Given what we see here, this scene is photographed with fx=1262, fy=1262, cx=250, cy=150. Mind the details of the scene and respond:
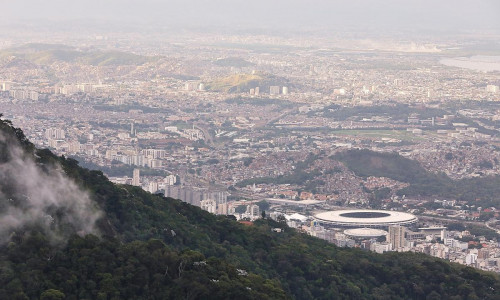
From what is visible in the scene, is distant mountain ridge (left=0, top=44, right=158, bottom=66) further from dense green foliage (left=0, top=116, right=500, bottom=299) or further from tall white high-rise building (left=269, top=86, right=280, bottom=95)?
dense green foliage (left=0, top=116, right=500, bottom=299)

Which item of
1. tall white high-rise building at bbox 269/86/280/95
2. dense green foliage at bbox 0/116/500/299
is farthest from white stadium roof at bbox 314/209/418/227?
tall white high-rise building at bbox 269/86/280/95

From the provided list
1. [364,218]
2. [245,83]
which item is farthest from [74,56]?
[364,218]

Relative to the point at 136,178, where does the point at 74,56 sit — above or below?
below

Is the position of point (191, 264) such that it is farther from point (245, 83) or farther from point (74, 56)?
point (74, 56)

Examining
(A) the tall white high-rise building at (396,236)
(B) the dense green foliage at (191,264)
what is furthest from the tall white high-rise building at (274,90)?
(B) the dense green foliage at (191,264)

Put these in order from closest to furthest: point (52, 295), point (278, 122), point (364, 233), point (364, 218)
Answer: point (52, 295) < point (364, 233) < point (364, 218) < point (278, 122)

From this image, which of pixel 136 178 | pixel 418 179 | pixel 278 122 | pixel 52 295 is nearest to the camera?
pixel 52 295
